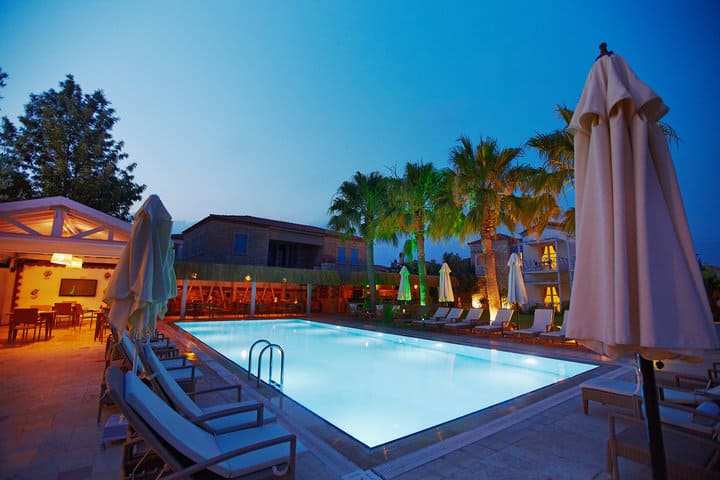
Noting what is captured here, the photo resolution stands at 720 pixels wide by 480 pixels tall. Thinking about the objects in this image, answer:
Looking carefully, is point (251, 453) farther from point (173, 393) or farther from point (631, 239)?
point (631, 239)

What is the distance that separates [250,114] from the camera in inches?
1619

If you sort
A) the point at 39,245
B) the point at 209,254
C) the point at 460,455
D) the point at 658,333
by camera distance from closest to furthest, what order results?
the point at 658,333
the point at 460,455
the point at 39,245
the point at 209,254

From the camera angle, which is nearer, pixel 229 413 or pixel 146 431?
pixel 146 431

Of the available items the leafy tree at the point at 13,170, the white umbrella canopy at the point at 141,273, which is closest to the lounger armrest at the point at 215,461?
the white umbrella canopy at the point at 141,273

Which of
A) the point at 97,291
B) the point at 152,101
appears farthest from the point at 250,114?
the point at 97,291

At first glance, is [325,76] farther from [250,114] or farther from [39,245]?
[39,245]

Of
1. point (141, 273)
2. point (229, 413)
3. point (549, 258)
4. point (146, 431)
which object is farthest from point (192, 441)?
point (549, 258)

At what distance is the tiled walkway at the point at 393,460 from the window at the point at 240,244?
1822 centimetres

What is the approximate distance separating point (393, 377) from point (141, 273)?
18.1ft

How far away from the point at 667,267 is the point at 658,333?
0.37 m

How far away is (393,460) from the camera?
3.18m

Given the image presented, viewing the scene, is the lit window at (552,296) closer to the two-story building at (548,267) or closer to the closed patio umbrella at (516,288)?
the two-story building at (548,267)

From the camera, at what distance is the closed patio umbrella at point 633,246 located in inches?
67.2

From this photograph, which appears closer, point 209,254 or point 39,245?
point 39,245
